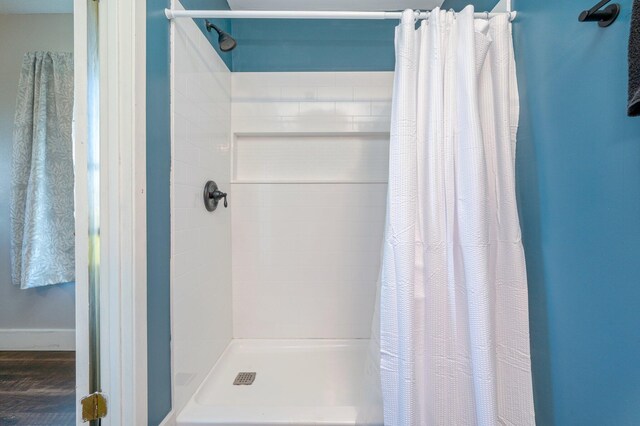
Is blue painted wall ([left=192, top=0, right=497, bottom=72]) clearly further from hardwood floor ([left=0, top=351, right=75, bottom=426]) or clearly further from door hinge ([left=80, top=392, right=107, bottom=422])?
hardwood floor ([left=0, top=351, right=75, bottom=426])

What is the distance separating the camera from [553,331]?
3.20ft

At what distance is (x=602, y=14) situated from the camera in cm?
72

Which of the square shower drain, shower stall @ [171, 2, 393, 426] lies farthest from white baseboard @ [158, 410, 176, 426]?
shower stall @ [171, 2, 393, 426]

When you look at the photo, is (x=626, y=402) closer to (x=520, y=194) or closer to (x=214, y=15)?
(x=520, y=194)

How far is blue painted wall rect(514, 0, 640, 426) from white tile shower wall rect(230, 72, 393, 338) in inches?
40.3

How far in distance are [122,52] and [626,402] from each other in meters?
1.69

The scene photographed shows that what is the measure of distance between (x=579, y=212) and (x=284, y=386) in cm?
153

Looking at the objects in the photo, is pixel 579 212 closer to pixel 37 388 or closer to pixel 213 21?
pixel 213 21

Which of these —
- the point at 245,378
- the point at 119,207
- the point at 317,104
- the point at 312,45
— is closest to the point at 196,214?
the point at 119,207

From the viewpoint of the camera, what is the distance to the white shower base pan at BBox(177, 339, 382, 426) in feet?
4.06

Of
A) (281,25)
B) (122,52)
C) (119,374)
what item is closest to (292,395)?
(119,374)

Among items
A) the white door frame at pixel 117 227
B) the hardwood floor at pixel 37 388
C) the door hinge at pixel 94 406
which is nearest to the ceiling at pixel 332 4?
the white door frame at pixel 117 227

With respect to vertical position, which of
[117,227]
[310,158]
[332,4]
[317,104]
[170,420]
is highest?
[332,4]

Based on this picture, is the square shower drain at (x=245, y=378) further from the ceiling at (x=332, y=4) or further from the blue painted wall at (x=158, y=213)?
the ceiling at (x=332, y=4)
